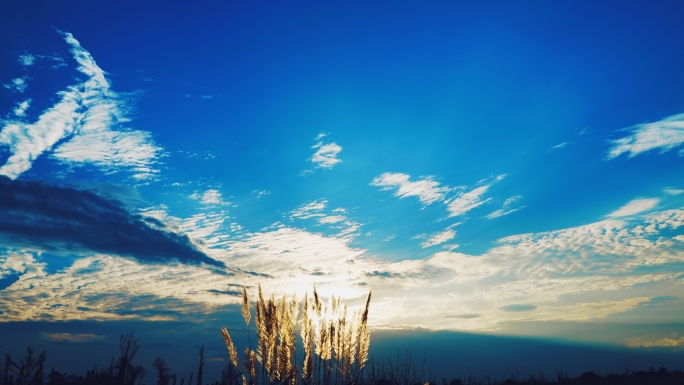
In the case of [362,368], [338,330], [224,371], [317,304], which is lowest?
[224,371]

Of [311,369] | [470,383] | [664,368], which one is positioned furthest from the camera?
[664,368]

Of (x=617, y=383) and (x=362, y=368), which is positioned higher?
(x=362, y=368)

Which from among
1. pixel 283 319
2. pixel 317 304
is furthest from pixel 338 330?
pixel 283 319

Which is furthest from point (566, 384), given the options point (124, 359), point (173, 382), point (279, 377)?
point (173, 382)

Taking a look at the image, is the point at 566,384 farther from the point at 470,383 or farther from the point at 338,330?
the point at 338,330

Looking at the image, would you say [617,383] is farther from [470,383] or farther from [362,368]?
[362,368]

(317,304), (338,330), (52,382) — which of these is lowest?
(52,382)

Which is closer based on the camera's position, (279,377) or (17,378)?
(279,377)

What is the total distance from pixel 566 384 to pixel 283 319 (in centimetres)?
1127

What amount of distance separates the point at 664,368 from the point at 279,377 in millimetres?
20533

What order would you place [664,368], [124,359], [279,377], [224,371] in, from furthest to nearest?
1. [224,371]
2. [664,368]
3. [124,359]
4. [279,377]

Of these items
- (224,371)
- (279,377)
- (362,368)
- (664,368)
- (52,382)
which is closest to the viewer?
(279,377)

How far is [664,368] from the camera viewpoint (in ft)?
60.7

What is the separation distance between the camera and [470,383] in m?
13.1
